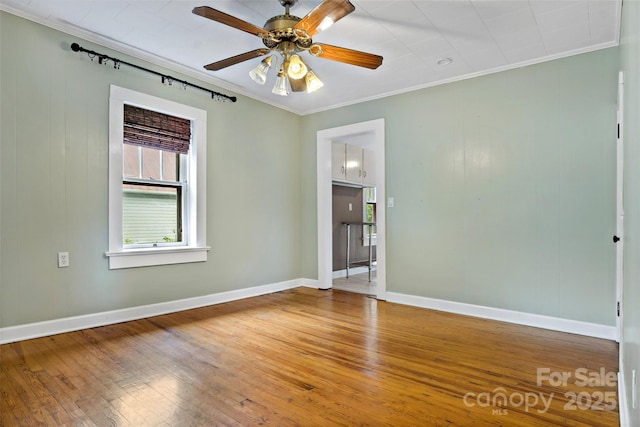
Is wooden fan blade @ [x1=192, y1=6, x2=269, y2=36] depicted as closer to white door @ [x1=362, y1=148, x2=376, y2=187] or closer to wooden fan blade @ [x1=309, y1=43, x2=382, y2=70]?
wooden fan blade @ [x1=309, y1=43, x2=382, y2=70]

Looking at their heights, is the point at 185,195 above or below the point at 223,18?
below

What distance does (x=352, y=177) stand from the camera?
5.93 metres

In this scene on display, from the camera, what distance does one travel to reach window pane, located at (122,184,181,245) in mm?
3445

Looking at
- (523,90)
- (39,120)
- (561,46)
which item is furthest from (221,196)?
(561,46)

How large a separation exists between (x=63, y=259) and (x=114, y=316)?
27.0 inches

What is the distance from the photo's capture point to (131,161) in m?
3.47

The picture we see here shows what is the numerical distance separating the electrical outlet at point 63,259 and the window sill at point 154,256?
0.29 meters

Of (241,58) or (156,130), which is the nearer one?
(241,58)

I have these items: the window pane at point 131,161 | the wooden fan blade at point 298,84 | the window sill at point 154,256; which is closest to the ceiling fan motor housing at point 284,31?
the wooden fan blade at point 298,84

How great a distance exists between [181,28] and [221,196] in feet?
6.03

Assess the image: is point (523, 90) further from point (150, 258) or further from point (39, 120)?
point (39, 120)

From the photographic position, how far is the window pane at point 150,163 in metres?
3.58

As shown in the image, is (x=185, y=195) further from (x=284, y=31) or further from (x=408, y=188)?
(x=408, y=188)

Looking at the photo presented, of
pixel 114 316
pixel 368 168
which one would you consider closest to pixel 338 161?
pixel 368 168
